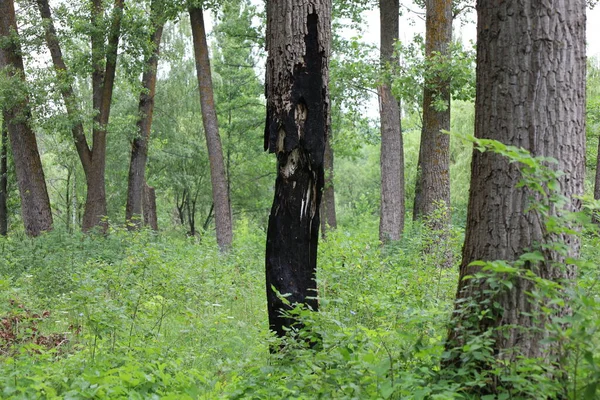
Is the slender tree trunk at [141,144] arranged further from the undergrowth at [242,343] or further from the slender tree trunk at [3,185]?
the undergrowth at [242,343]

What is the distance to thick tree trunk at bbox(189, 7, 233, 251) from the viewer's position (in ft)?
52.3

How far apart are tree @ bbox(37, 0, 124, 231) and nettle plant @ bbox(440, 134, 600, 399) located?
579 inches

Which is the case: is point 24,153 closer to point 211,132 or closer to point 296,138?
point 211,132

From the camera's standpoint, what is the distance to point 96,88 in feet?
61.2

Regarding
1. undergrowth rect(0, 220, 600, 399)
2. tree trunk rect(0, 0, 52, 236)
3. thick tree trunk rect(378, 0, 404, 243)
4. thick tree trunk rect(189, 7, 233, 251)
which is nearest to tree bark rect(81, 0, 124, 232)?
tree trunk rect(0, 0, 52, 236)

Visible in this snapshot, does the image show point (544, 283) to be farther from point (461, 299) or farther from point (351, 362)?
point (351, 362)

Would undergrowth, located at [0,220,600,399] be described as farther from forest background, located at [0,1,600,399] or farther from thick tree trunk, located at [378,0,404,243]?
thick tree trunk, located at [378,0,404,243]

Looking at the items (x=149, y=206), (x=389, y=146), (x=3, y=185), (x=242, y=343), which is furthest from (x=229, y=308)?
(x=3, y=185)

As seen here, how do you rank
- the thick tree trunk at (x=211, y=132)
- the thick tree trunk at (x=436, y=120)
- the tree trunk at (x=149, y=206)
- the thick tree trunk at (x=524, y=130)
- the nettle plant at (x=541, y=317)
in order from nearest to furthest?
the nettle plant at (x=541, y=317), the thick tree trunk at (x=524, y=130), the thick tree trunk at (x=436, y=120), the thick tree trunk at (x=211, y=132), the tree trunk at (x=149, y=206)

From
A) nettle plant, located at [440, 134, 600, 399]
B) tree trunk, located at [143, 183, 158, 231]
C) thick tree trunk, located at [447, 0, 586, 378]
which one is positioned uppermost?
thick tree trunk, located at [447, 0, 586, 378]

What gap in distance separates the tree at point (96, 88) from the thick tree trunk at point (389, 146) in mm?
7356

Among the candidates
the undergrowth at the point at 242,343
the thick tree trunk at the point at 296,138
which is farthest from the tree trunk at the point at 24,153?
the thick tree trunk at the point at 296,138

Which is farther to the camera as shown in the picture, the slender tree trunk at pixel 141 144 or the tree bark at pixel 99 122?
the slender tree trunk at pixel 141 144

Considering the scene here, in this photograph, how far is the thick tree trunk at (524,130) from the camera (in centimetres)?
372
